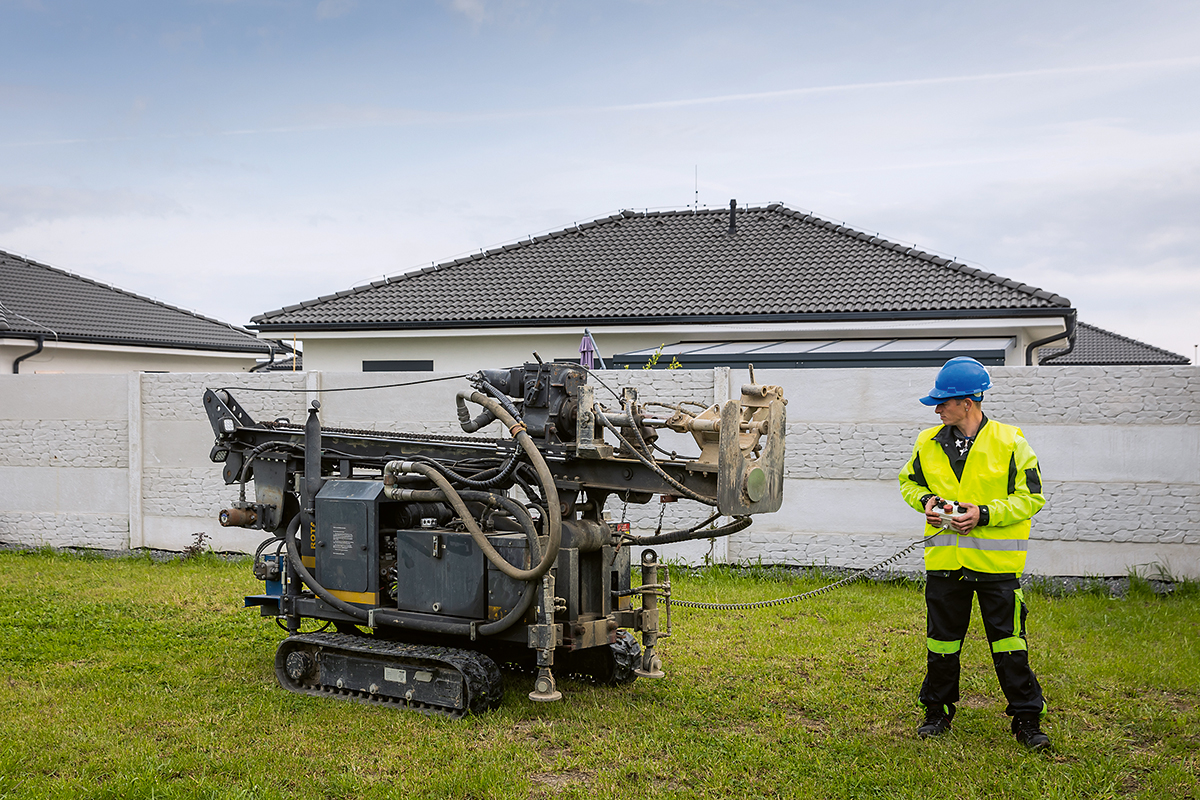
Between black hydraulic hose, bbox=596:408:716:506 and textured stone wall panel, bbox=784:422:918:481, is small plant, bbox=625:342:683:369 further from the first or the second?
black hydraulic hose, bbox=596:408:716:506

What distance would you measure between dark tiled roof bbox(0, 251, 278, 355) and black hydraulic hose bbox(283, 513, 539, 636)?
13.9m

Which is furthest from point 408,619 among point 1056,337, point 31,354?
point 31,354

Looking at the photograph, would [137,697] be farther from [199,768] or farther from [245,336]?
[245,336]

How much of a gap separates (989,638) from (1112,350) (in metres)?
35.0

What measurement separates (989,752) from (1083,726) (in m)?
0.89

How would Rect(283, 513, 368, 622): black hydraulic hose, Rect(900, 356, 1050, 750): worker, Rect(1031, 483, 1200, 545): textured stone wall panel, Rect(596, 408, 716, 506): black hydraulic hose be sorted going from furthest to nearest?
Rect(1031, 483, 1200, 545): textured stone wall panel < Rect(283, 513, 368, 622): black hydraulic hose < Rect(596, 408, 716, 506): black hydraulic hose < Rect(900, 356, 1050, 750): worker

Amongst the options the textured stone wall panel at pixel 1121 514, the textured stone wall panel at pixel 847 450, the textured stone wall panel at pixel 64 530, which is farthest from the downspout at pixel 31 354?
the textured stone wall panel at pixel 1121 514

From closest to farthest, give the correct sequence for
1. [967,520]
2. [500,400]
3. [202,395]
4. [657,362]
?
[967,520], [500,400], [202,395], [657,362]

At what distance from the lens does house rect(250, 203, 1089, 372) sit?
14680 millimetres

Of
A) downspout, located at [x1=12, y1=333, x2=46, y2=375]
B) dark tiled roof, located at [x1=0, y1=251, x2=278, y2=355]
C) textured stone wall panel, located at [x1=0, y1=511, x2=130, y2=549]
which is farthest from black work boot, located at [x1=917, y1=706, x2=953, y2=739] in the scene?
downspout, located at [x1=12, y1=333, x2=46, y2=375]

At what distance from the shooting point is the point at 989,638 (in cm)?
551

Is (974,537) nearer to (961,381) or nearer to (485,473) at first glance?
(961,381)

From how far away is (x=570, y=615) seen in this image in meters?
6.03

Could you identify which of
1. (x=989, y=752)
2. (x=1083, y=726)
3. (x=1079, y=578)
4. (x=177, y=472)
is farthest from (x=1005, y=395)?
(x=177, y=472)
